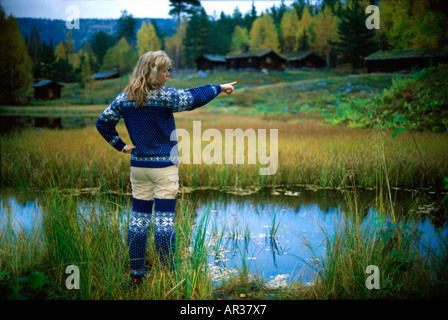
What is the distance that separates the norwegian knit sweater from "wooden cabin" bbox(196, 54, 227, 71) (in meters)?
33.7

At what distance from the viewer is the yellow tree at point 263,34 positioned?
1630 inches

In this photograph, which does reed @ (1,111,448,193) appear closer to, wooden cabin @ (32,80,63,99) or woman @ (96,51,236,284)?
woman @ (96,51,236,284)

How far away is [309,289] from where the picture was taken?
8.84 ft

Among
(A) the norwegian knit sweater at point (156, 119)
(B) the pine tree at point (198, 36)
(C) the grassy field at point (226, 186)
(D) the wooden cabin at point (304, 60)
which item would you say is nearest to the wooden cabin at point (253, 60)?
(D) the wooden cabin at point (304, 60)

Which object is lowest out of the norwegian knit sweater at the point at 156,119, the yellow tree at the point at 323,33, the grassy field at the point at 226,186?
the grassy field at the point at 226,186

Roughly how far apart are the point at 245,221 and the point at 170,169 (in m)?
2.35

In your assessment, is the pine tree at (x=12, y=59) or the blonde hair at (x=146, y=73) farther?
the pine tree at (x=12, y=59)

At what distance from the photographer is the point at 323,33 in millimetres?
37938

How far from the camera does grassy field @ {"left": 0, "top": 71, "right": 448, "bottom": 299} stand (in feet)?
8.64

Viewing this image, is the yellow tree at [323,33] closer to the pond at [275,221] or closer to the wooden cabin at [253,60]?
the wooden cabin at [253,60]

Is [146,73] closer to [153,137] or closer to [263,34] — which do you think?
[153,137]

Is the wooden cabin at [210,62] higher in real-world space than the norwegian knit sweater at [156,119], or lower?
higher

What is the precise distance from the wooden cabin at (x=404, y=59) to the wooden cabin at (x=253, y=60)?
17544 millimetres

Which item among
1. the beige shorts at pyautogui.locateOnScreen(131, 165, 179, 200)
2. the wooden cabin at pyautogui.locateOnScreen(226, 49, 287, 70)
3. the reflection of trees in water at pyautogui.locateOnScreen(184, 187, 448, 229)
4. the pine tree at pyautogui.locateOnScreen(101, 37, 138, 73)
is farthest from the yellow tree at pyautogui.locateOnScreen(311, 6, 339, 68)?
the beige shorts at pyautogui.locateOnScreen(131, 165, 179, 200)
